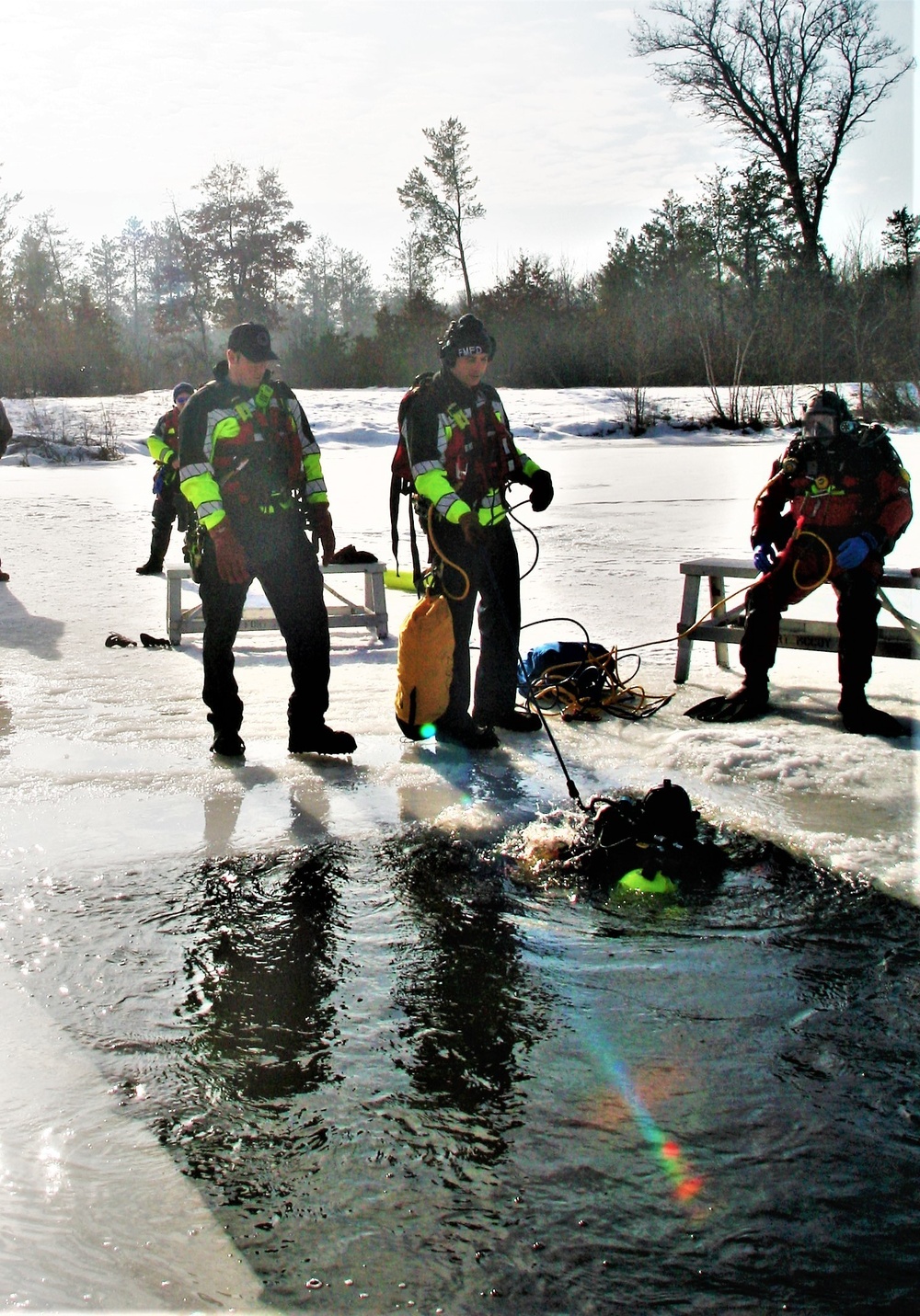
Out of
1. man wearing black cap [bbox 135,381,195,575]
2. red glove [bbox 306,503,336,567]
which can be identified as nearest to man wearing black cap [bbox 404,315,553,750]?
red glove [bbox 306,503,336,567]

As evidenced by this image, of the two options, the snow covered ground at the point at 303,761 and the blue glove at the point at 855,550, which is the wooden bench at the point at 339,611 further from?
the blue glove at the point at 855,550

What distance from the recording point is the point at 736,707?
218 inches

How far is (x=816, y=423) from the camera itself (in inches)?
217

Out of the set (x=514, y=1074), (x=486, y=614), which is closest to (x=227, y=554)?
(x=486, y=614)

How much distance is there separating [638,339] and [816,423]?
2530cm

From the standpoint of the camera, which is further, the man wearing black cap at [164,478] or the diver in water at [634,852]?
the man wearing black cap at [164,478]

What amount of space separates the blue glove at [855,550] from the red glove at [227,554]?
8.86ft

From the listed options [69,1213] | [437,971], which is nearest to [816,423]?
[437,971]

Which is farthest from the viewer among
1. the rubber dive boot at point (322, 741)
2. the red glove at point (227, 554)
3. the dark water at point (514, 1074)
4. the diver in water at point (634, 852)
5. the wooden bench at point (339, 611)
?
the wooden bench at point (339, 611)

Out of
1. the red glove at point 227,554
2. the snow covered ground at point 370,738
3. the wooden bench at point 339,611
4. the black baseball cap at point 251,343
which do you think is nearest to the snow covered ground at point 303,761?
the snow covered ground at point 370,738

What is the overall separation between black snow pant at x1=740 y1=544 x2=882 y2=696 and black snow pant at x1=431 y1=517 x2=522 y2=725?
3.80 feet

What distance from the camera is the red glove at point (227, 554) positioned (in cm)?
473

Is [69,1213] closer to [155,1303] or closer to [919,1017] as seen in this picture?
[155,1303]

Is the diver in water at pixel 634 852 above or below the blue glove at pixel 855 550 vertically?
below
